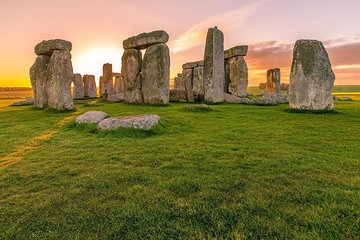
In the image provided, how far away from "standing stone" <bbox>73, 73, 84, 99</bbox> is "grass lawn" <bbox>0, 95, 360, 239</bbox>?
18.9 metres

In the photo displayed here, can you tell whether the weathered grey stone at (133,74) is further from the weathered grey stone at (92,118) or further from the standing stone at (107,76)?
the standing stone at (107,76)

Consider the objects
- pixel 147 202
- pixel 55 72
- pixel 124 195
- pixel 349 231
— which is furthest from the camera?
pixel 55 72

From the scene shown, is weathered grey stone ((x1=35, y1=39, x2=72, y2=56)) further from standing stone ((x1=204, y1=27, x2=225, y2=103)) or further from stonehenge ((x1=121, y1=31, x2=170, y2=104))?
standing stone ((x1=204, y1=27, x2=225, y2=103))

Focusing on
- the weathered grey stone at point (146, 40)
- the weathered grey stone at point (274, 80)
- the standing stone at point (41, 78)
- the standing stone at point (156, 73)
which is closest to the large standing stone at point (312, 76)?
the standing stone at point (156, 73)

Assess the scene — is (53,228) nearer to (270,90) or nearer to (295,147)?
(295,147)

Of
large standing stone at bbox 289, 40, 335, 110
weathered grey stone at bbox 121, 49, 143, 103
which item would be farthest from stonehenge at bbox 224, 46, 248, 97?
A: large standing stone at bbox 289, 40, 335, 110

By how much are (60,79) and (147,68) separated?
4.82 m

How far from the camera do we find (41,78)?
43.2 ft

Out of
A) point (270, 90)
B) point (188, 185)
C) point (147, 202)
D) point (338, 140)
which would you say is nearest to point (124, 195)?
point (147, 202)

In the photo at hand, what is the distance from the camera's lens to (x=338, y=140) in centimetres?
593

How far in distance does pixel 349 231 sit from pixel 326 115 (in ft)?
28.4

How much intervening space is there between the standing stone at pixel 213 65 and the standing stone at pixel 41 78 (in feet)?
29.0

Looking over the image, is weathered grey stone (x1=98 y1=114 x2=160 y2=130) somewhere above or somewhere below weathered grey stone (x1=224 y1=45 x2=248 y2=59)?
below

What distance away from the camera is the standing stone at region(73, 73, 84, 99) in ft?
77.8
